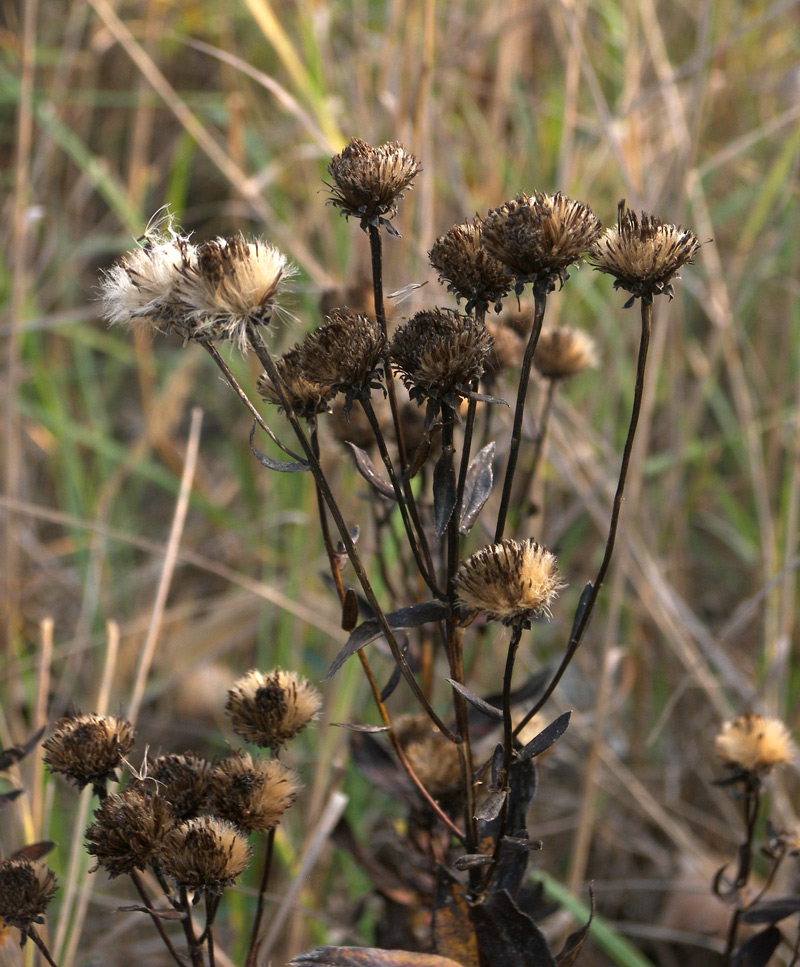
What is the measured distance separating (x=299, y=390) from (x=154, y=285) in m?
0.15

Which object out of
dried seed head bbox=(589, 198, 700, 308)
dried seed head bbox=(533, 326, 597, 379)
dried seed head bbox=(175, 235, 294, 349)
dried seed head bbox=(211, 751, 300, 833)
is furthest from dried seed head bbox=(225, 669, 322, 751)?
dried seed head bbox=(533, 326, 597, 379)

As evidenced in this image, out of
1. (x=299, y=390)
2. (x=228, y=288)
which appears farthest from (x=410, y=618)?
(x=228, y=288)

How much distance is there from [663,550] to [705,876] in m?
0.78

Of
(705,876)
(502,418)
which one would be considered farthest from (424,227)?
(705,876)

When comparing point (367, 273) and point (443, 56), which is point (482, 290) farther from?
point (443, 56)

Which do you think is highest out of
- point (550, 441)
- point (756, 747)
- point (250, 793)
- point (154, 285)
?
point (550, 441)

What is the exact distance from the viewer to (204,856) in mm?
824

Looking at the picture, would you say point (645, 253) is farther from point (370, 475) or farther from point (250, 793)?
point (250, 793)

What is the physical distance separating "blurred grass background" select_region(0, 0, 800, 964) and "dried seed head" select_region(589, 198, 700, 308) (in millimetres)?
782

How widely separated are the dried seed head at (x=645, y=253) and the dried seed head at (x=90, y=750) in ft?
1.90

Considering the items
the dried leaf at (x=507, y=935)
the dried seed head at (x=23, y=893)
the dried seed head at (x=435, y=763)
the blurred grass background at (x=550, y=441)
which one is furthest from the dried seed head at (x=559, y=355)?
the dried seed head at (x=23, y=893)

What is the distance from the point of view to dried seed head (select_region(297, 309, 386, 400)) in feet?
2.74

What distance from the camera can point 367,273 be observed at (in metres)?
2.01

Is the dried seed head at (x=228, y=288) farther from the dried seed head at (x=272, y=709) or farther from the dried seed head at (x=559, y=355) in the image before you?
the dried seed head at (x=559, y=355)
